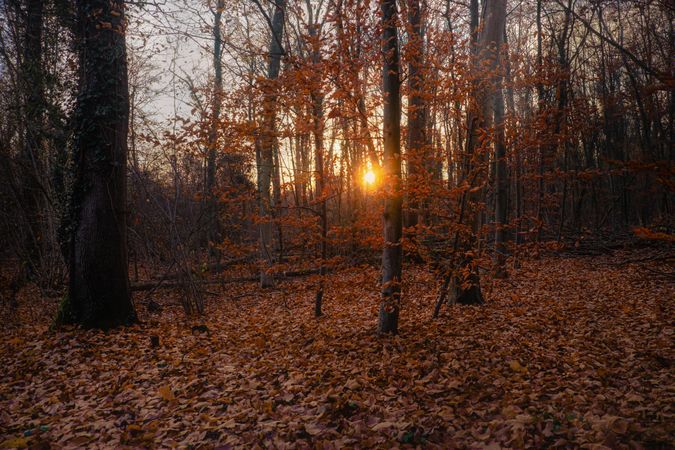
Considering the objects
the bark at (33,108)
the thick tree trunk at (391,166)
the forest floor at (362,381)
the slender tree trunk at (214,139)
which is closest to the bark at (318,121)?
the forest floor at (362,381)

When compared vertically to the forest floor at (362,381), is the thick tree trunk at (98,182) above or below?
above

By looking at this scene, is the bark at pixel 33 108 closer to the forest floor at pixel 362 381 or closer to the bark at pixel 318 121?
the forest floor at pixel 362 381

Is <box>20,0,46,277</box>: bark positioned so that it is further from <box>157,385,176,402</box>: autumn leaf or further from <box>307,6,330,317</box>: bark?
<box>307,6,330,317</box>: bark

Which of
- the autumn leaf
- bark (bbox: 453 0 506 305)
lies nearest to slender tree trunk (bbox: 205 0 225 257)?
the autumn leaf

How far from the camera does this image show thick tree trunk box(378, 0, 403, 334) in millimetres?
5102

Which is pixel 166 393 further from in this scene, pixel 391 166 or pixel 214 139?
pixel 214 139

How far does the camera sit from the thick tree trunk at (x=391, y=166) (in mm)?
5102

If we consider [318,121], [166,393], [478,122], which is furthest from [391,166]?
[166,393]

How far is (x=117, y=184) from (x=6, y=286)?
14.3 feet

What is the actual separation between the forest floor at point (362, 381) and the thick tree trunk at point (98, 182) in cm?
55

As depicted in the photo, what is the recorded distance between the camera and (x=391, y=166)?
17.1ft

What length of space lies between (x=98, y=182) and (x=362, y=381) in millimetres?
5385

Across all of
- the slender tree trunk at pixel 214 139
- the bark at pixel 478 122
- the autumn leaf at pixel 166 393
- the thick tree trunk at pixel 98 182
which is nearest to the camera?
the autumn leaf at pixel 166 393

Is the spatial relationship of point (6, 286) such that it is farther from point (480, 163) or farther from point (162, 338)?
point (480, 163)
